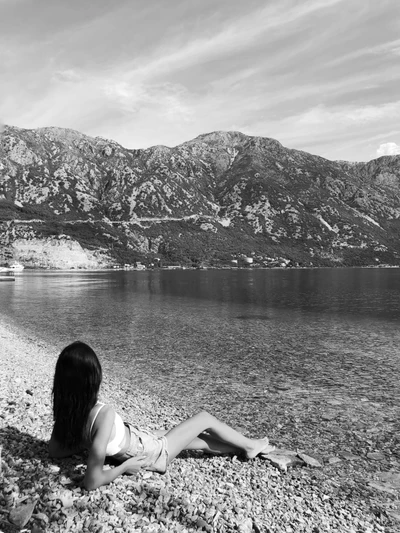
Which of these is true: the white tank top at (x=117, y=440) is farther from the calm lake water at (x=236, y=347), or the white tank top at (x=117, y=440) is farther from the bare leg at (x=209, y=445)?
the calm lake water at (x=236, y=347)

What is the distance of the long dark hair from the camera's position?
19.5 feet

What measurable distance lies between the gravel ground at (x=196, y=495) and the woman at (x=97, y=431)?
14.6 inches

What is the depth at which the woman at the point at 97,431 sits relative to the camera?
5.98 meters

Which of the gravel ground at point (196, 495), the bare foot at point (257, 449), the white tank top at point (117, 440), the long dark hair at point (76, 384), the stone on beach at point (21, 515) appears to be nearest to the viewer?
the stone on beach at point (21, 515)

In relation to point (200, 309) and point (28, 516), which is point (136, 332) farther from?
point (28, 516)

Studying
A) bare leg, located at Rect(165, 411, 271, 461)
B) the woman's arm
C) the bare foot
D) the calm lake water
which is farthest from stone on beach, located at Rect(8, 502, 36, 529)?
the calm lake water

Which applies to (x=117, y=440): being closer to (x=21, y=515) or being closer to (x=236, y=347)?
(x=21, y=515)

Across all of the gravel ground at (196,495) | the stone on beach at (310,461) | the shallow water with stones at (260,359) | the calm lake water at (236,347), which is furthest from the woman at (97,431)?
the calm lake water at (236,347)

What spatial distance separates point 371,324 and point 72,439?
33.1 metres

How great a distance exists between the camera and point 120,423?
A: 6551 millimetres

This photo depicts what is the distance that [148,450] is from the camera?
271 inches

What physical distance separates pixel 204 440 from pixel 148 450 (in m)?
1.49

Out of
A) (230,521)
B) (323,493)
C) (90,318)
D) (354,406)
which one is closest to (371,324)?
(354,406)

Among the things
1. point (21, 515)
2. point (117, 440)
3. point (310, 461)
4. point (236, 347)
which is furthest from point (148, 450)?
point (236, 347)
